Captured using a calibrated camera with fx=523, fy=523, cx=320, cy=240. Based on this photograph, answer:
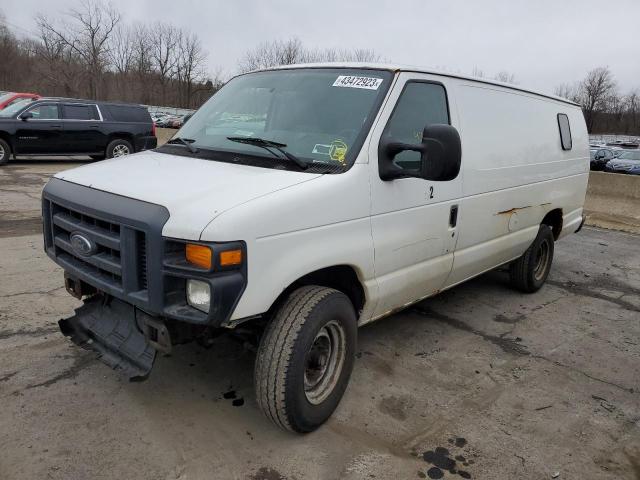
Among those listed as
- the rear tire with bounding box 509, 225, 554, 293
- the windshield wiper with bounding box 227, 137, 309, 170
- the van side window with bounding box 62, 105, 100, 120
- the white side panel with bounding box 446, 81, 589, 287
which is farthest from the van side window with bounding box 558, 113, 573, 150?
the van side window with bounding box 62, 105, 100, 120

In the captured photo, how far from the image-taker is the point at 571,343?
4648 mm

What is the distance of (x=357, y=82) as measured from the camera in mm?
3451

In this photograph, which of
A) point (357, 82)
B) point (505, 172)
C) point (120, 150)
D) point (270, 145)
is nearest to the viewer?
point (270, 145)

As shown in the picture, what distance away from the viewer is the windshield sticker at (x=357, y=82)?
3404 mm

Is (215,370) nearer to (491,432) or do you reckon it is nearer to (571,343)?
(491,432)

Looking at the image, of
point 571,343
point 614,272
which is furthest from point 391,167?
point 614,272

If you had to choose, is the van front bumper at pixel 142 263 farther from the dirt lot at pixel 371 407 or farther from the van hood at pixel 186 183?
the dirt lot at pixel 371 407

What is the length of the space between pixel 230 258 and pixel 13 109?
14000 millimetres

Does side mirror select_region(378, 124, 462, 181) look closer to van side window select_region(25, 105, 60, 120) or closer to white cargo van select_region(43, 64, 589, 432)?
white cargo van select_region(43, 64, 589, 432)

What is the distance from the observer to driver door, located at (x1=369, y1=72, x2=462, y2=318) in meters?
3.29

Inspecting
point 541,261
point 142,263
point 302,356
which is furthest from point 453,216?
point 541,261

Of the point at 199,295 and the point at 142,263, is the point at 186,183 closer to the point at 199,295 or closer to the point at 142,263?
the point at 142,263

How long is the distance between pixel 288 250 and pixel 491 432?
173cm

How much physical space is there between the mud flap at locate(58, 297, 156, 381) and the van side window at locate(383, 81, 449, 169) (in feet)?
6.22
